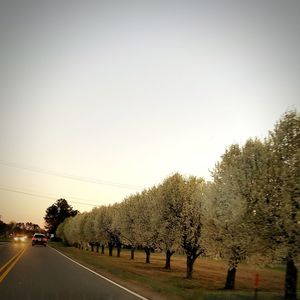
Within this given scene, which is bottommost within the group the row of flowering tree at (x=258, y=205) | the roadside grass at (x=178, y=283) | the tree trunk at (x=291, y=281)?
the roadside grass at (x=178, y=283)

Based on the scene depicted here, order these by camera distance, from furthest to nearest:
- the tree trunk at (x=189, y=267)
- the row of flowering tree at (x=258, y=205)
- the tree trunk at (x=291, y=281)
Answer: the tree trunk at (x=189, y=267)
the tree trunk at (x=291, y=281)
the row of flowering tree at (x=258, y=205)

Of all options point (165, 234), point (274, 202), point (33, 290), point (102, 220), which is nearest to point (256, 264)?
point (274, 202)

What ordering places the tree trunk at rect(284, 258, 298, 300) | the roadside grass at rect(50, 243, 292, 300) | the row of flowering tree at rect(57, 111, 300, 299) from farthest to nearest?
the tree trunk at rect(284, 258, 298, 300) → the row of flowering tree at rect(57, 111, 300, 299) → the roadside grass at rect(50, 243, 292, 300)

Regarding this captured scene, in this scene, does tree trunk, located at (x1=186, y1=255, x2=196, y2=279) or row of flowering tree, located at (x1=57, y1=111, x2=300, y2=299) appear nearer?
row of flowering tree, located at (x1=57, y1=111, x2=300, y2=299)

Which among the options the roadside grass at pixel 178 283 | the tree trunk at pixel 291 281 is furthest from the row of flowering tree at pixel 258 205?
the roadside grass at pixel 178 283

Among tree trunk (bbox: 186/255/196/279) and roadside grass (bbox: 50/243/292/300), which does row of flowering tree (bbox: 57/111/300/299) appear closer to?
tree trunk (bbox: 186/255/196/279)

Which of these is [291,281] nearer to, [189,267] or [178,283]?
[178,283]

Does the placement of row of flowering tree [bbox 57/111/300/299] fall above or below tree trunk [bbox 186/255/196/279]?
above

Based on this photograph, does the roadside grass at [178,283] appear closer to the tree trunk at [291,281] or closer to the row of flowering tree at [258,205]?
the tree trunk at [291,281]

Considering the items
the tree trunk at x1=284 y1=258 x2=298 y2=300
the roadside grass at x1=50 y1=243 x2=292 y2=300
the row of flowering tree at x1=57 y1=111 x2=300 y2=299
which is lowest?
the roadside grass at x1=50 y1=243 x2=292 y2=300

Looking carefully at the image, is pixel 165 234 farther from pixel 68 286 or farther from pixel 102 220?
pixel 102 220

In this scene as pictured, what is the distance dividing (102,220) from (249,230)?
219ft

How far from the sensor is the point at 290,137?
23219 millimetres

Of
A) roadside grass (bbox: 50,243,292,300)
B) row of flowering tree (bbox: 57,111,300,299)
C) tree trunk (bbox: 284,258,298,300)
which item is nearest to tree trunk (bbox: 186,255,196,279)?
row of flowering tree (bbox: 57,111,300,299)
